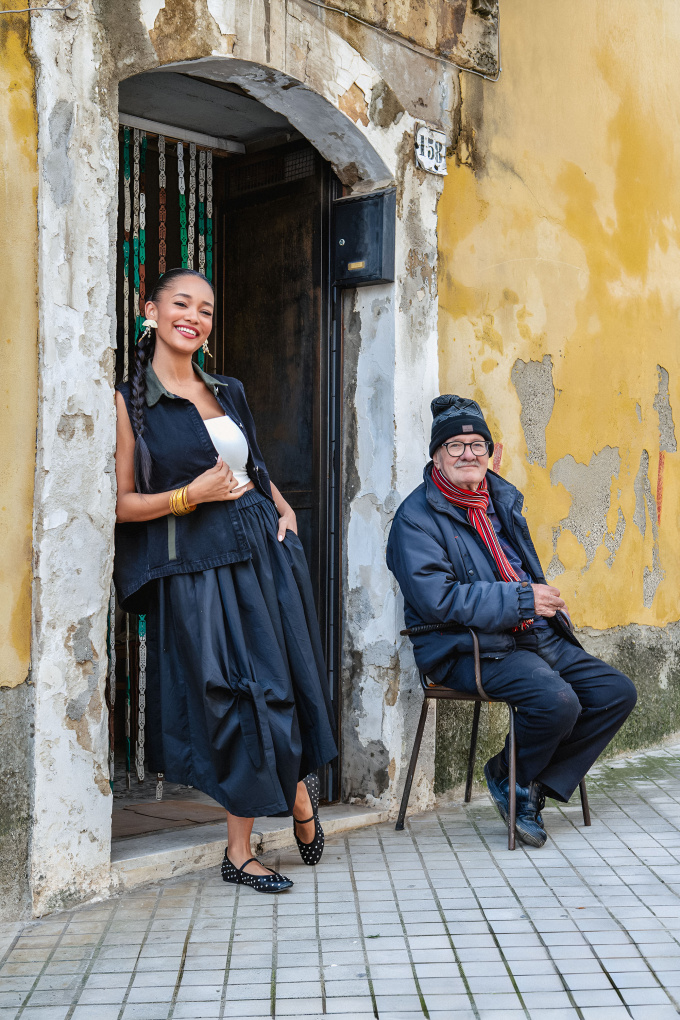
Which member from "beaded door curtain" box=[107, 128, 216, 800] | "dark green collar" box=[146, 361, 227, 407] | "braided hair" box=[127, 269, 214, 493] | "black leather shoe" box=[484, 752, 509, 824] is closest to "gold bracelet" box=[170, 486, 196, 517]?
"braided hair" box=[127, 269, 214, 493]

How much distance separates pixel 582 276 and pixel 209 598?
117 inches

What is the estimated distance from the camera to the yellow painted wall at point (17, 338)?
3133 millimetres

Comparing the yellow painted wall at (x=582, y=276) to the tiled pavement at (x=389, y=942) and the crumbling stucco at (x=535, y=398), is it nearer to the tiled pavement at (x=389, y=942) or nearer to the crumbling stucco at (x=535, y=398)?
the crumbling stucco at (x=535, y=398)

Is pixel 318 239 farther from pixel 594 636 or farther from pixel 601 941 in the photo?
pixel 601 941

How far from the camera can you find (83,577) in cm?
328

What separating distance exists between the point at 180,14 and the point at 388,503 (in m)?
1.93

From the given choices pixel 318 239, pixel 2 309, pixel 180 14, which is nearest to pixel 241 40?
pixel 180 14

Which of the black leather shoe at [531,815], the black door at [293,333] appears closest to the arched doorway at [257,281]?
the black door at [293,333]

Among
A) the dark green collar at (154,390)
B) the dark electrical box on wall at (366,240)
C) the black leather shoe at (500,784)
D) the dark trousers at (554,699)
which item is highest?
the dark electrical box on wall at (366,240)

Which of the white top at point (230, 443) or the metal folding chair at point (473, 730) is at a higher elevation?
the white top at point (230, 443)

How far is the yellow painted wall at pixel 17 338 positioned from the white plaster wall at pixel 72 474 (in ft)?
0.10

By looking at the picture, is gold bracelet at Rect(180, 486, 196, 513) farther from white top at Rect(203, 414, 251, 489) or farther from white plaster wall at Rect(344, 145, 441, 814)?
white plaster wall at Rect(344, 145, 441, 814)

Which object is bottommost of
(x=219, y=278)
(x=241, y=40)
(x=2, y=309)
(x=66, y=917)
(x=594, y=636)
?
(x=66, y=917)

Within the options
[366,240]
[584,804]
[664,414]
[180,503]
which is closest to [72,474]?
[180,503]
